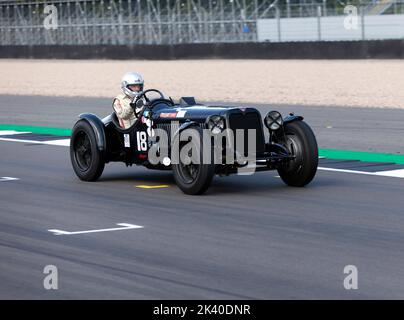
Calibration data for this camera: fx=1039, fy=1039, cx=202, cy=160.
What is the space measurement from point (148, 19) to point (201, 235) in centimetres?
3621

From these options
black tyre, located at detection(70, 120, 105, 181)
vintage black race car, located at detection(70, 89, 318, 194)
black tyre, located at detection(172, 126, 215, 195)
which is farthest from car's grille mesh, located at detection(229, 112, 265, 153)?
black tyre, located at detection(70, 120, 105, 181)

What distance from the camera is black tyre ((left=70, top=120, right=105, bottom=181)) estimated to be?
1269cm

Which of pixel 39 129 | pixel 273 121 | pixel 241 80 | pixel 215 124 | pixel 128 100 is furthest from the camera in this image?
pixel 241 80

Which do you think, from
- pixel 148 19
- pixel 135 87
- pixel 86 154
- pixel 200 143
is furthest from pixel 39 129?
pixel 148 19

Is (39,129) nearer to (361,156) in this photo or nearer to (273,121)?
(361,156)

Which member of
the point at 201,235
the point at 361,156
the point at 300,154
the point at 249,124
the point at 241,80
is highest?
the point at 241,80

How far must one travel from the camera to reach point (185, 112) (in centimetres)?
1200

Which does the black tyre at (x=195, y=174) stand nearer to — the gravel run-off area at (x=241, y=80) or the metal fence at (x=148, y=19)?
the gravel run-off area at (x=241, y=80)

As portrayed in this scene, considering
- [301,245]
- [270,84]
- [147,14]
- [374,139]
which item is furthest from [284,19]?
[301,245]

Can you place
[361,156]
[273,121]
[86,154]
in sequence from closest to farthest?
1. [273,121]
2. [86,154]
3. [361,156]

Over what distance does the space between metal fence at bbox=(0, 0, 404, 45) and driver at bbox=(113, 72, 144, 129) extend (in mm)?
25688

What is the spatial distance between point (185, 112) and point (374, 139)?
5.52 meters

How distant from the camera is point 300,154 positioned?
11.8m

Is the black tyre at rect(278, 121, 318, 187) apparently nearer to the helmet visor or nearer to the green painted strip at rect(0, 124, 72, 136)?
the helmet visor
